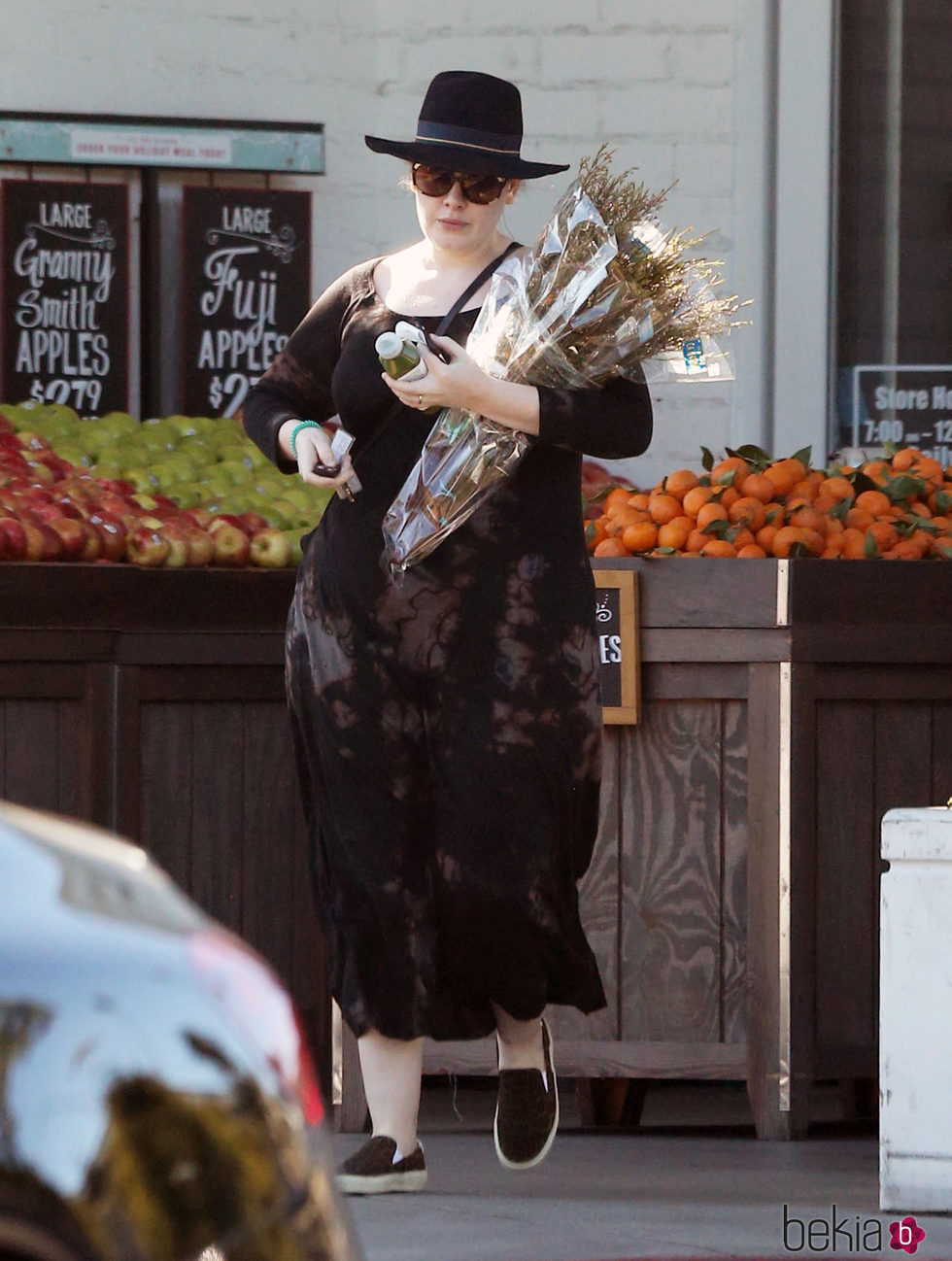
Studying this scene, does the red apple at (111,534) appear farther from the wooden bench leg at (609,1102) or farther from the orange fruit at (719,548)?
the wooden bench leg at (609,1102)

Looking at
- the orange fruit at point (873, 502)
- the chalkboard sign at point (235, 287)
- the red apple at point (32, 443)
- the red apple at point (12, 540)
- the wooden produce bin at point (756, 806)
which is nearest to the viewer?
the wooden produce bin at point (756, 806)

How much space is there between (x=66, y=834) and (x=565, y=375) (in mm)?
2037

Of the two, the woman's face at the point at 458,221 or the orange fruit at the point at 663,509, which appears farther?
the orange fruit at the point at 663,509

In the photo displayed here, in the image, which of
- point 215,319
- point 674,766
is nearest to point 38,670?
point 674,766

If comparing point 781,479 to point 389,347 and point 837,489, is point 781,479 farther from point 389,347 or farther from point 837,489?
point 389,347

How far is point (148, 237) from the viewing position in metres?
6.57

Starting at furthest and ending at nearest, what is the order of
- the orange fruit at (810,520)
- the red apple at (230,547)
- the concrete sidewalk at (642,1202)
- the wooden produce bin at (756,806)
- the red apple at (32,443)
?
1. the red apple at (32,443)
2. the red apple at (230,547)
3. the orange fruit at (810,520)
4. the wooden produce bin at (756,806)
5. the concrete sidewalk at (642,1202)

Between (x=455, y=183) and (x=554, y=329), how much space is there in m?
0.28

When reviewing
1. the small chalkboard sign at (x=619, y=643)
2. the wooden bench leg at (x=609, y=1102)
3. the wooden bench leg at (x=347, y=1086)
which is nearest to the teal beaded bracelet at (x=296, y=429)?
the small chalkboard sign at (x=619, y=643)

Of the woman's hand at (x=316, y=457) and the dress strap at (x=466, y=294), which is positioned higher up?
the dress strap at (x=466, y=294)

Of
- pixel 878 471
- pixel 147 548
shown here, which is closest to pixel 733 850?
pixel 878 471

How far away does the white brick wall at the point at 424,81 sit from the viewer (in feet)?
21.0

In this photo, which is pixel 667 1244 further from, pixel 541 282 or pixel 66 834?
pixel 66 834

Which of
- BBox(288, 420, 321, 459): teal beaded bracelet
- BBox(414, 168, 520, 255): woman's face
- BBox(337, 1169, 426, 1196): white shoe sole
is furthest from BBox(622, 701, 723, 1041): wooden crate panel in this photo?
BBox(414, 168, 520, 255): woman's face
